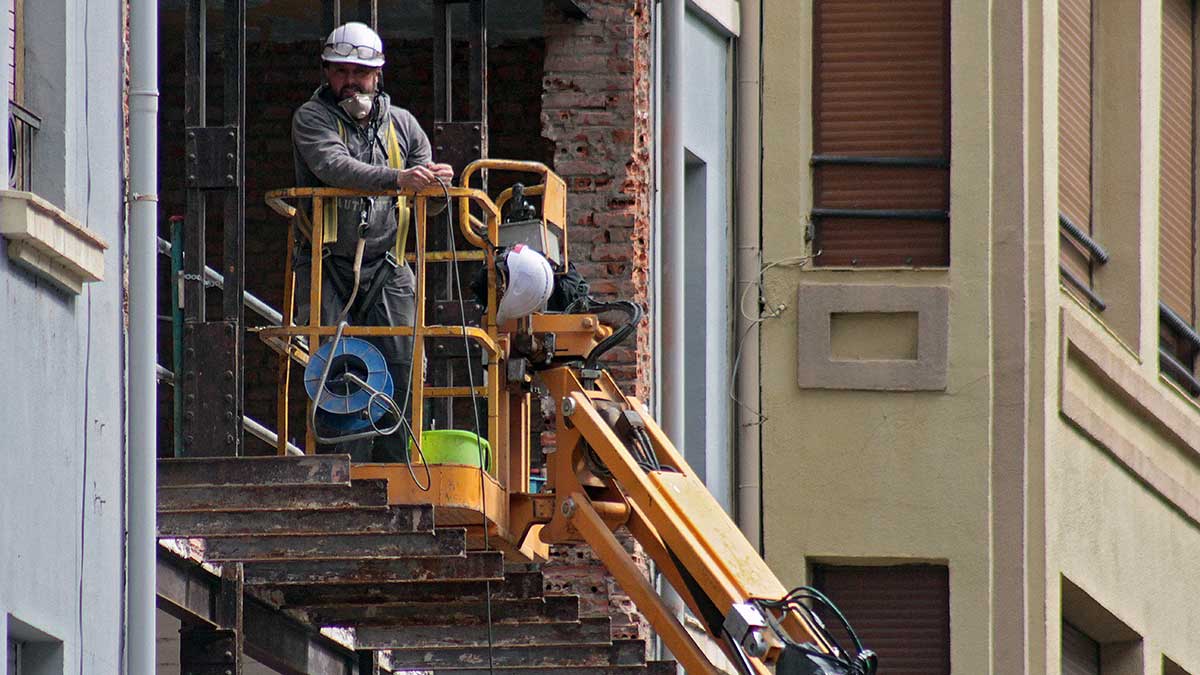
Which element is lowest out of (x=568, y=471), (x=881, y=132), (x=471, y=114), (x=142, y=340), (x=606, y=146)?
(x=568, y=471)

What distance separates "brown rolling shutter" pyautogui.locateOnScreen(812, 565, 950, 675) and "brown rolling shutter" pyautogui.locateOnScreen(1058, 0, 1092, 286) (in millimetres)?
3342

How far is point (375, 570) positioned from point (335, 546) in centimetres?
60

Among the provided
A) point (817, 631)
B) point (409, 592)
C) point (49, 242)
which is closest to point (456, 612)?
point (409, 592)

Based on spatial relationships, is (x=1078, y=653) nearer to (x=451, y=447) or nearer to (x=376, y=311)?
(x=451, y=447)

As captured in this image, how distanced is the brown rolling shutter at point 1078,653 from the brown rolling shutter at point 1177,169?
339cm

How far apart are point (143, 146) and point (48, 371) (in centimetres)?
138

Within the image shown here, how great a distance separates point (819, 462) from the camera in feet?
75.0

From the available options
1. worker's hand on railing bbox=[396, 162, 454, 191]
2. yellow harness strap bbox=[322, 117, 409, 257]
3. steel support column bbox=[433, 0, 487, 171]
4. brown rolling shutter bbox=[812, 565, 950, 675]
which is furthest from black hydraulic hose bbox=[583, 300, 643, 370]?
brown rolling shutter bbox=[812, 565, 950, 675]

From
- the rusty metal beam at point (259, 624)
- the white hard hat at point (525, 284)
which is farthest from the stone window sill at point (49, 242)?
the white hard hat at point (525, 284)

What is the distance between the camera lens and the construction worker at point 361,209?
16.2 meters

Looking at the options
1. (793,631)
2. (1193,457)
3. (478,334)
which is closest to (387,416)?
(478,334)

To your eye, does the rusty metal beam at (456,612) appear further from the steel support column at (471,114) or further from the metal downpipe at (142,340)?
the metal downpipe at (142,340)

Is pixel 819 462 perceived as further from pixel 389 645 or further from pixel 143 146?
pixel 143 146

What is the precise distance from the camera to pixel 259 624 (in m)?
17.6
